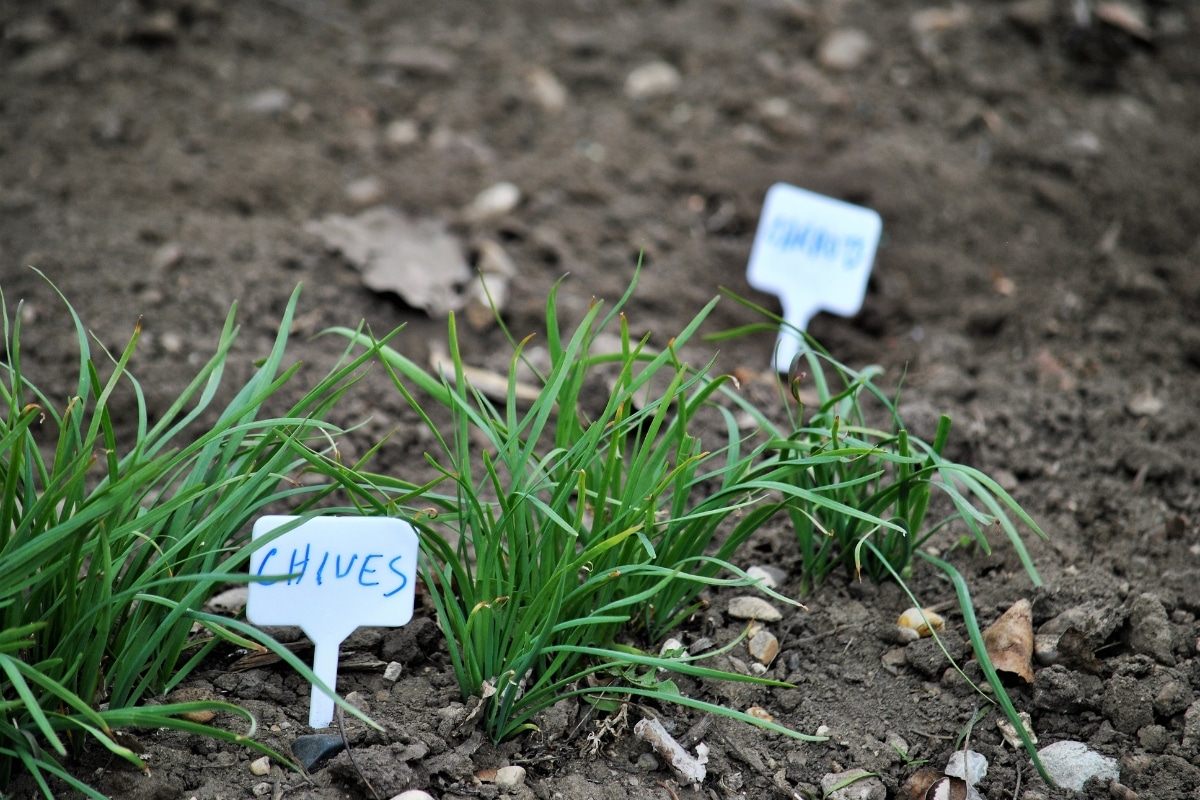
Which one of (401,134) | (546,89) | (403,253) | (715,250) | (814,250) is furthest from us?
(546,89)

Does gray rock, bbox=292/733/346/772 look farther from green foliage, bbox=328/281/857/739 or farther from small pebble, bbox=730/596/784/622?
small pebble, bbox=730/596/784/622

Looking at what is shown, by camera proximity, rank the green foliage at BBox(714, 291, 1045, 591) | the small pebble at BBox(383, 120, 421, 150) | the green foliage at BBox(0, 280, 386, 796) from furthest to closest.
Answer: the small pebble at BBox(383, 120, 421, 150) → the green foliage at BBox(714, 291, 1045, 591) → the green foliage at BBox(0, 280, 386, 796)

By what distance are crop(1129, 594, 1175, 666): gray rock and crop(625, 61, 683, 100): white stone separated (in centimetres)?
163

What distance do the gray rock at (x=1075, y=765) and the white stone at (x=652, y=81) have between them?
176 centimetres

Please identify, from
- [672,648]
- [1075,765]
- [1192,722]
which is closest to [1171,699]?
[1192,722]

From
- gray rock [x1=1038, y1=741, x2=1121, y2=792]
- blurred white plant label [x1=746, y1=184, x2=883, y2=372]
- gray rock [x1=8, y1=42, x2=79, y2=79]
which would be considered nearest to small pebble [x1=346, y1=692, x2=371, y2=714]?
gray rock [x1=1038, y1=741, x2=1121, y2=792]

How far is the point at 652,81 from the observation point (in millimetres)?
2453

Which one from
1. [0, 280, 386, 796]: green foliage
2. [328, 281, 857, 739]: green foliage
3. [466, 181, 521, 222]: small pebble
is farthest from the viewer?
[466, 181, 521, 222]: small pebble

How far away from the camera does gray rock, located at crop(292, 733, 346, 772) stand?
1077mm

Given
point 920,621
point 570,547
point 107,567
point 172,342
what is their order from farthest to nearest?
point 172,342
point 920,621
point 570,547
point 107,567

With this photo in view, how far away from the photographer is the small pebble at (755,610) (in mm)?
1313

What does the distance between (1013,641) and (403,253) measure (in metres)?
1.33

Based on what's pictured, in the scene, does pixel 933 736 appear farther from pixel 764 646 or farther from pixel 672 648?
pixel 672 648

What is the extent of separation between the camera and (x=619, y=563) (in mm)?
1166
